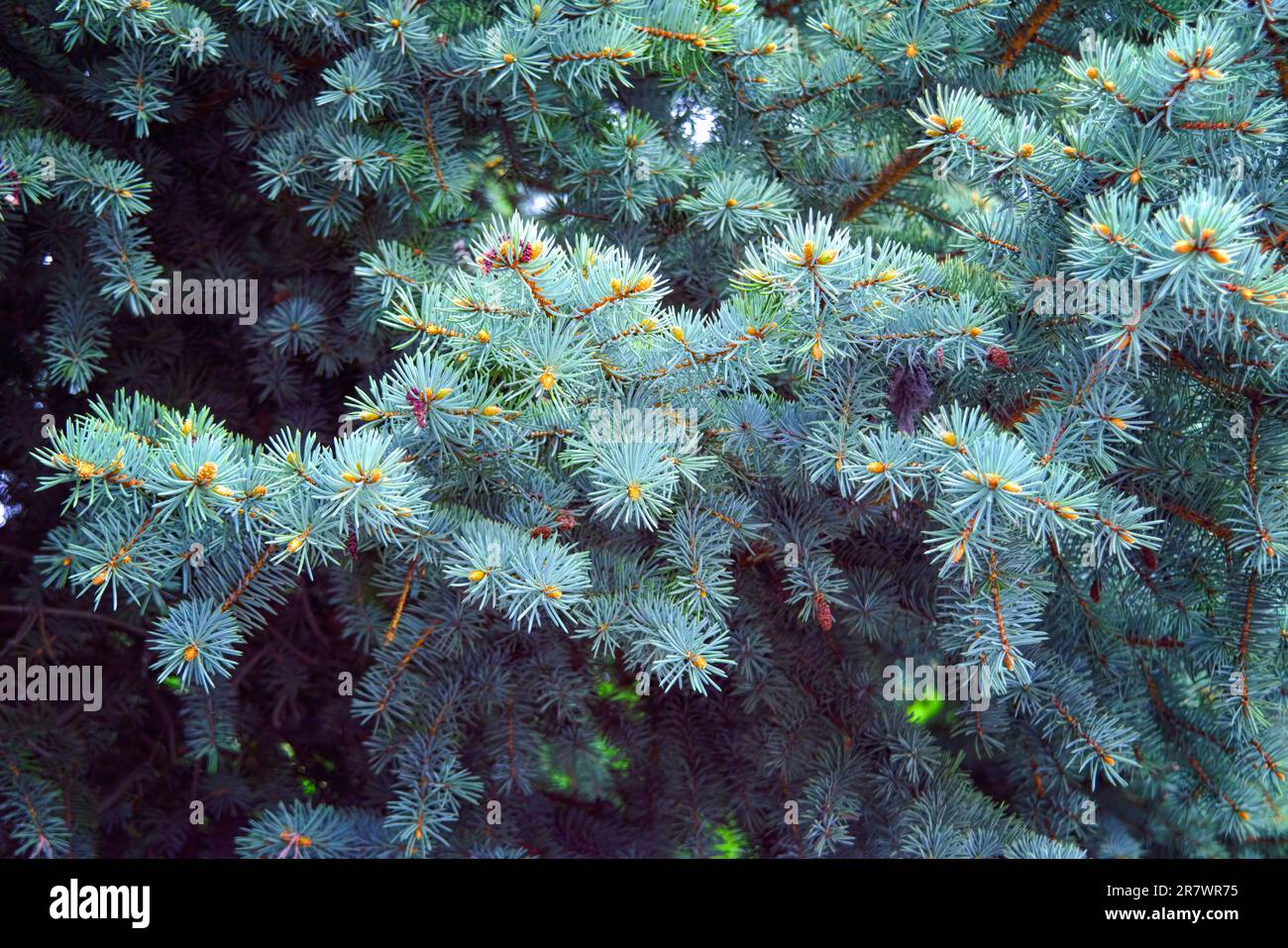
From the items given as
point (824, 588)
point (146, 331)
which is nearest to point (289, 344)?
point (146, 331)

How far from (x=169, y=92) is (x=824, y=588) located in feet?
3.76

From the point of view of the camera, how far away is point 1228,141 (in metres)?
0.92

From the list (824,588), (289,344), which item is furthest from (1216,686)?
(289,344)

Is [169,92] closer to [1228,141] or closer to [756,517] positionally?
[756,517]

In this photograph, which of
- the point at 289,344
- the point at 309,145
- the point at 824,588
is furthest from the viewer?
the point at 289,344

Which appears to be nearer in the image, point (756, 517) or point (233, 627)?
point (233, 627)

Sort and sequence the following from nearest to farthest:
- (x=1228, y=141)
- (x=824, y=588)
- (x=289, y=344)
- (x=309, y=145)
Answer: (x=1228, y=141)
(x=824, y=588)
(x=309, y=145)
(x=289, y=344)

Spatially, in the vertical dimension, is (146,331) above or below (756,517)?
above

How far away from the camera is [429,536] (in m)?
0.98

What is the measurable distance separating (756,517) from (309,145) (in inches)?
32.1

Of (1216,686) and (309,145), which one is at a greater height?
(309,145)
